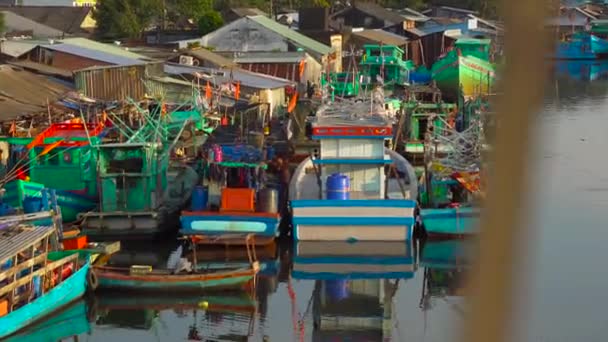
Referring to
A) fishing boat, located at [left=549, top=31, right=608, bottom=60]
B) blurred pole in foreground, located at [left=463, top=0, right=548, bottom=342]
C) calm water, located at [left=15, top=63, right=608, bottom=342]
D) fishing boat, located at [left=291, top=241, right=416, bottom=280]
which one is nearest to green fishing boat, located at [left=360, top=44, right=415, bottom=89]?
calm water, located at [left=15, top=63, right=608, bottom=342]

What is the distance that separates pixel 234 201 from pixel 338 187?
1168 mm

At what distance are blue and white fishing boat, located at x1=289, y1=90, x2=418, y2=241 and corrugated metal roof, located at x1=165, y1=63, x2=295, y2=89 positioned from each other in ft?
27.6

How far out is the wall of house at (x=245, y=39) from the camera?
2702 centimetres

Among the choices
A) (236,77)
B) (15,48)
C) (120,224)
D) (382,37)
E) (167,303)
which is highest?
(382,37)

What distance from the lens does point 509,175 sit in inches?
42.6

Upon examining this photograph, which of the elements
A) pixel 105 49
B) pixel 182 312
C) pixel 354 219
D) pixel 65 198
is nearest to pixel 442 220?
pixel 354 219

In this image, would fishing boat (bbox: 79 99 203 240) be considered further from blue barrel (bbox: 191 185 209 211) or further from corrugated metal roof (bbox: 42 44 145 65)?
corrugated metal roof (bbox: 42 44 145 65)

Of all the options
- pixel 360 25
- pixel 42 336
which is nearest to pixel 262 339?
pixel 42 336

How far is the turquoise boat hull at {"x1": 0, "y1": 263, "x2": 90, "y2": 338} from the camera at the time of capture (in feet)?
25.2

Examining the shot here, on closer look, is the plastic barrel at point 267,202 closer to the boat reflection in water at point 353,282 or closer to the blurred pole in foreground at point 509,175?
the boat reflection in water at point 353,282

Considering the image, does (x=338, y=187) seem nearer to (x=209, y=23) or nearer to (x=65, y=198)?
(x=65, y=198)

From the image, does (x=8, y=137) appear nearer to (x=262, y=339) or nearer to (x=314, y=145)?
(x=314, y=145)

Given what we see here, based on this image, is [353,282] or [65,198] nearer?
[353,282]

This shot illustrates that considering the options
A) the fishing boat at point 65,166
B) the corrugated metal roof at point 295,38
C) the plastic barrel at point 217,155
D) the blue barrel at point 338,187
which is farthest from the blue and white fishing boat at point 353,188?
the corrugated metal roof at point 295,38
